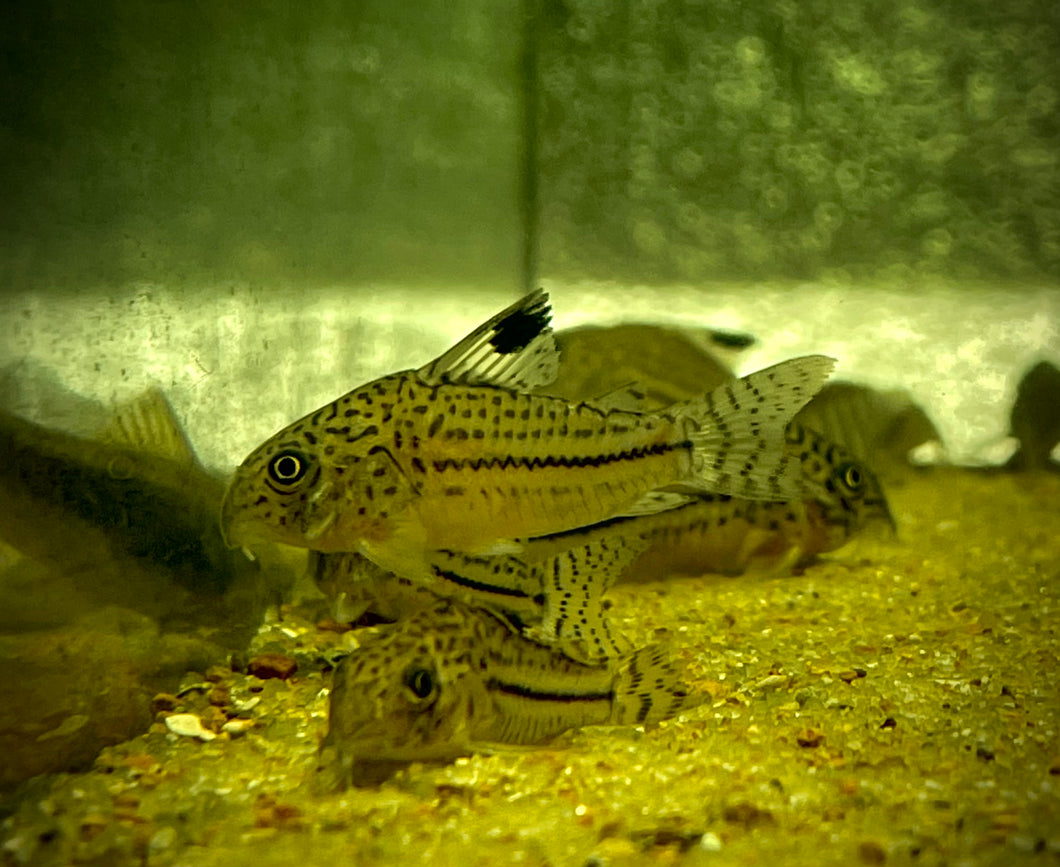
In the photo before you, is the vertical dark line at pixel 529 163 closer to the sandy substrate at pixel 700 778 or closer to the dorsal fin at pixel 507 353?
the sandy substrate at pixel 700 778

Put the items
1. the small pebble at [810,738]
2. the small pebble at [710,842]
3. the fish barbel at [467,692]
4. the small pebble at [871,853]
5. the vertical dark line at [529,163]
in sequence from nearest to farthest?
the small pebble at [871,853] < the small pebble at [710,842] < the fish barbel at [467,692] < the small pebble at [810,738] < the vertical dark line at [529,163]

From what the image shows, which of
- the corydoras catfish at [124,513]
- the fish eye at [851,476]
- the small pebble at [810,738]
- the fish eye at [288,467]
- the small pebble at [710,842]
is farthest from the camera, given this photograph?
the fish eye at [851,476]

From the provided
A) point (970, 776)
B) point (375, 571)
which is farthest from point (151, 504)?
point (970, 776)

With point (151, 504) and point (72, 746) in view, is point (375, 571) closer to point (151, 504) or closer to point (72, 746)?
point (151, 504)

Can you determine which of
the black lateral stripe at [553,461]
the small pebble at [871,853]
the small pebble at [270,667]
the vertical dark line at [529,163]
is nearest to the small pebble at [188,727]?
the small pebble at [270,667]

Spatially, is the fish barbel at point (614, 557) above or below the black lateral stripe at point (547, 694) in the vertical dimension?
above

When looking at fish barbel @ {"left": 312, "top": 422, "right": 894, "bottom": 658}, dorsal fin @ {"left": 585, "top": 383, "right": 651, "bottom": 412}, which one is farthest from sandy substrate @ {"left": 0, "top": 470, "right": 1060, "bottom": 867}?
dorsal fin @ {"left": 585, "top": 383, "right": 651, "bottom": 412}

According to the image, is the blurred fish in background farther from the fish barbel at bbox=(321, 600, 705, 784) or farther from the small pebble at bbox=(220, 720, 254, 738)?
the small pebble at bbox=(220, 720, 254, 738)
